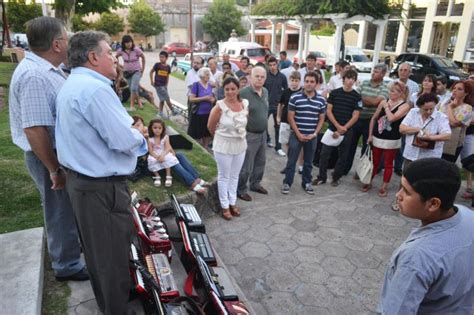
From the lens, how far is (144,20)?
153 ft

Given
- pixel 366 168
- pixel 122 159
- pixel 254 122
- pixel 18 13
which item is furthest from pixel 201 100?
pixel 18 13

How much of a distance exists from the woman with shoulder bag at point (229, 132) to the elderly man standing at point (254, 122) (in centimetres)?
32

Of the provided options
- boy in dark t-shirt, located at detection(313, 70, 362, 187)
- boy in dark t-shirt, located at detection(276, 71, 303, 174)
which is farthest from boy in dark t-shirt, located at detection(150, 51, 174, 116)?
boy in dark t-shirt, located at detection(313, 70, 362, 187)

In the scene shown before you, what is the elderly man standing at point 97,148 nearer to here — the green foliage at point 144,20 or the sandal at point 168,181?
the sandal at point 168,181

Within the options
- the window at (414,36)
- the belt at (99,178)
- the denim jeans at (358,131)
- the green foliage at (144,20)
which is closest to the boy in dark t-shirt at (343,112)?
the denim jeans at (358,131)

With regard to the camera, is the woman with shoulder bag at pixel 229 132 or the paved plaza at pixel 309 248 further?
the woman with shoulder bag at pixel 229 132

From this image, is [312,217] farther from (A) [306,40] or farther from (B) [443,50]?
(B) [443,50]

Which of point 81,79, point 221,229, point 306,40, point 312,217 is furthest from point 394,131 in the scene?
point 306,40

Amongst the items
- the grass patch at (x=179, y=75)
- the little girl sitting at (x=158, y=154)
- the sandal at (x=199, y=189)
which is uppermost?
the little girl sitting at (x=158, y=154)

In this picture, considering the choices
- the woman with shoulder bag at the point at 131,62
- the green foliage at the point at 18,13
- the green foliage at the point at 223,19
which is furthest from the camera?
the green foliage at the point at 223,19

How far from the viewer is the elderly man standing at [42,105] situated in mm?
2326

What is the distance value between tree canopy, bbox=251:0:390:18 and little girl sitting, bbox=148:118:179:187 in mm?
13015

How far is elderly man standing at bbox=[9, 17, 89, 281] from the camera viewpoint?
2326 mm

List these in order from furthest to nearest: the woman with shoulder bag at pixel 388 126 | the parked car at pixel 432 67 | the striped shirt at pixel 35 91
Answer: the parked car at pixel 432 67
the woman with shoulder bag at pixel 388 126
the striped shirt at pixel 35 91
